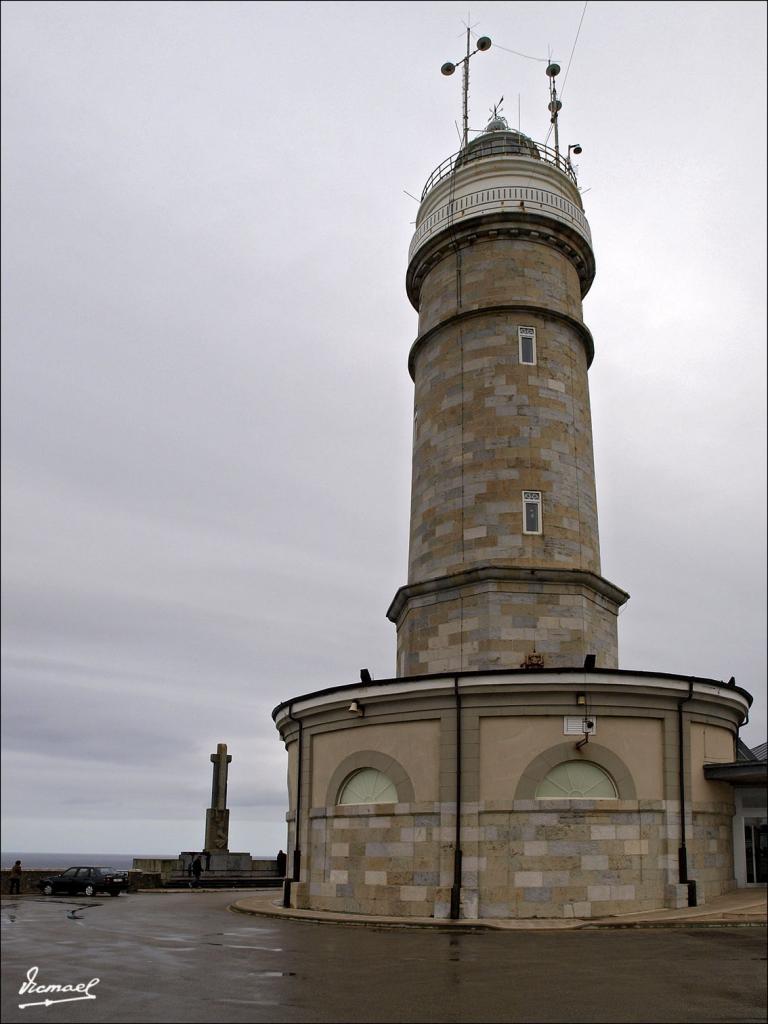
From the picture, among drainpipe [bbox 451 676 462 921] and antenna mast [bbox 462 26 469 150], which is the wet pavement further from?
antenna mast [bbox 462 26 469 150]

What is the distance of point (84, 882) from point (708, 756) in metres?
21.6

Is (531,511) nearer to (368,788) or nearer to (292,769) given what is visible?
(368,788)

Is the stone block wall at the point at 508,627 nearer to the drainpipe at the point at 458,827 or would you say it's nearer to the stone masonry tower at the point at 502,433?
the stone masonry tower at the point at 502,433

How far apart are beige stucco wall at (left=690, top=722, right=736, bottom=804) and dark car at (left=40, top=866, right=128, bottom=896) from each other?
20823 mm

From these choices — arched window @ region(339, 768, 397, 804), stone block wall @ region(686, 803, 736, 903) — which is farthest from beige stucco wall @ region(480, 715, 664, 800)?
arched window @ region(339, 768, 397, 804)

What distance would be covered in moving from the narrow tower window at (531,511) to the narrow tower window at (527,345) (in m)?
4.06

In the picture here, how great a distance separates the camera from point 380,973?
1369 centimetres

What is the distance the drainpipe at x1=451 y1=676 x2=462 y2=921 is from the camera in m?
20.9

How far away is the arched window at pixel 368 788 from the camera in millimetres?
23109

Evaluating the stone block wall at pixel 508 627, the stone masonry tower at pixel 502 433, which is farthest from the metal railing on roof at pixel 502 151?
the stone block wall at pixel 508 627

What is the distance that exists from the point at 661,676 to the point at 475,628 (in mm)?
5258

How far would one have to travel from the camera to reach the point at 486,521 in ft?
89.2

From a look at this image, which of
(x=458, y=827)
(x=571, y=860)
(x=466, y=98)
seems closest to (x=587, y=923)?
(x=571, y=860)

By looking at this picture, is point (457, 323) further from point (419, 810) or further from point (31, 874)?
point (31, 874)
